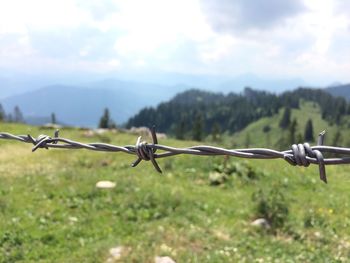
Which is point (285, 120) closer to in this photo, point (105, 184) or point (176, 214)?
point (105, 184)

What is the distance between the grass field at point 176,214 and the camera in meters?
7.48

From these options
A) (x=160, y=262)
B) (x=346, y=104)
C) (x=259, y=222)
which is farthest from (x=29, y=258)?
(x=346, y=104)

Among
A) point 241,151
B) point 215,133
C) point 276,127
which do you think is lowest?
point 215,133

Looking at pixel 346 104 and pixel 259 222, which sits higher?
pixel 346 104

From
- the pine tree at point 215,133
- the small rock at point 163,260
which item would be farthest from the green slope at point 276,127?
the small rock at point 163,260

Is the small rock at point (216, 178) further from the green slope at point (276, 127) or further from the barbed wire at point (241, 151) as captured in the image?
the green slope at point (276, 127)

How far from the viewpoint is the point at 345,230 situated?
30.1ft

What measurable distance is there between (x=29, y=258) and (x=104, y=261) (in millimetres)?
1404

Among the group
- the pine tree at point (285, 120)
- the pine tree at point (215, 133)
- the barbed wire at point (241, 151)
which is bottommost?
the pine tree at point (215, 133)

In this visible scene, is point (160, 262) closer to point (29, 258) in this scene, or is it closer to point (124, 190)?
point (29, 258)

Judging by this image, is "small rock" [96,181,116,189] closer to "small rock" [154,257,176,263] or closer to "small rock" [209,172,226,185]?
"small rock" [209,172,226,185]

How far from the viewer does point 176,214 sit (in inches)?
372

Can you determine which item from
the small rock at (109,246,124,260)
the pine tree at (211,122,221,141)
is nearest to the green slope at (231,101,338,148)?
the pine tree at (211,122,221,141)

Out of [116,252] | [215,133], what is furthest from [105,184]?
[215,133]
